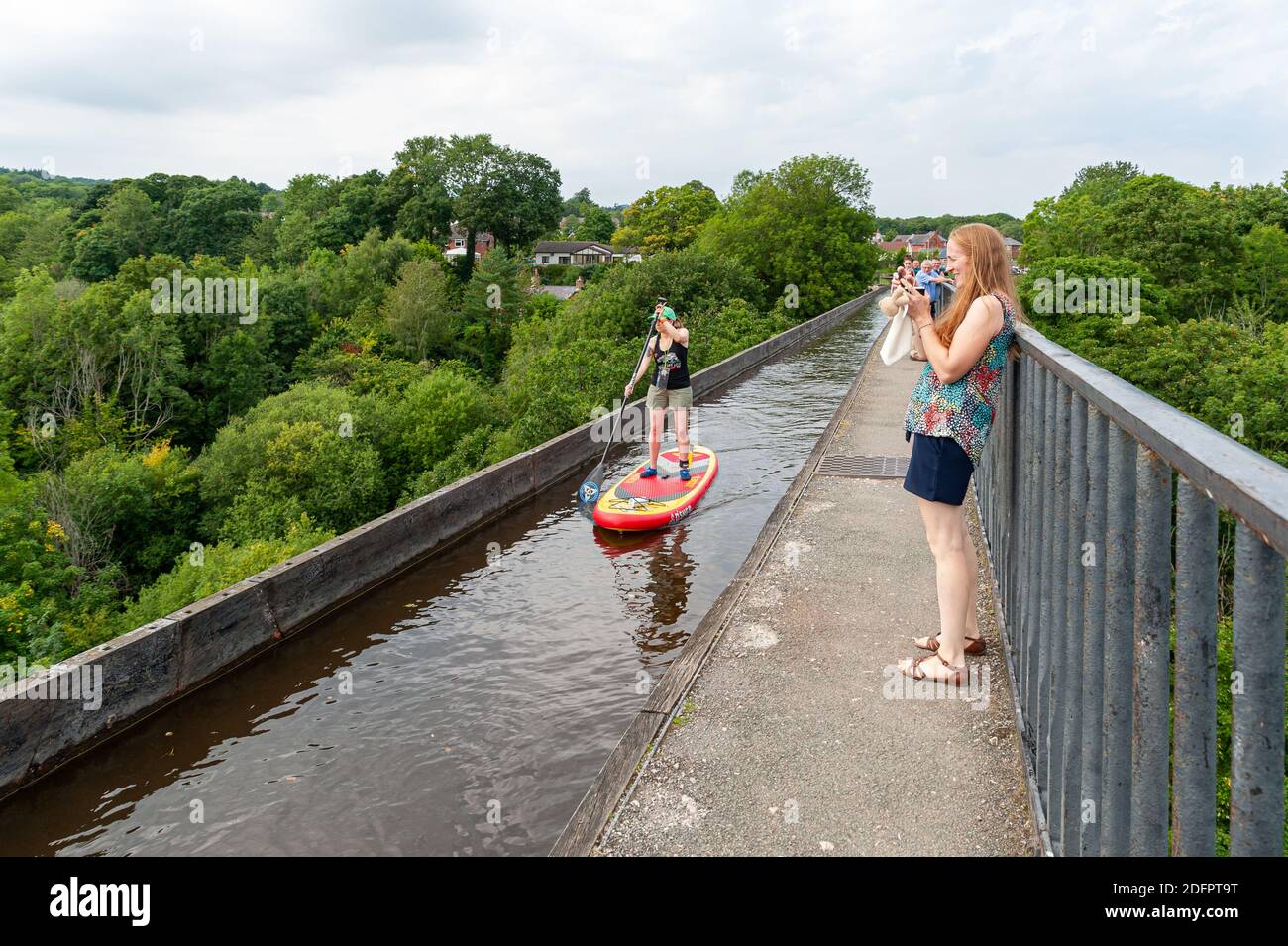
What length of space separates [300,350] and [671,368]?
195ft

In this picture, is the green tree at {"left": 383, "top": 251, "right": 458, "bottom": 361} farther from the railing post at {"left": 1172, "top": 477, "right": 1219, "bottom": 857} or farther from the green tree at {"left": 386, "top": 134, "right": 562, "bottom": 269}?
the railing post at {"left": 1172, "top": 477, "right": 1219, "bottom": 857}

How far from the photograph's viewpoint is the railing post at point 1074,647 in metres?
2.69

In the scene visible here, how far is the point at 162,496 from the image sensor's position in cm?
4034

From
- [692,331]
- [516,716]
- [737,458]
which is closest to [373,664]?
[516,716]

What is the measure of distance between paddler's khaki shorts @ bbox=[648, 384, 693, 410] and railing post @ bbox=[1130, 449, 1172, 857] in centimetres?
923

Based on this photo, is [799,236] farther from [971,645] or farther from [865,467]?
[971,645]

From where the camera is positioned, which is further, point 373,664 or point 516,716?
point 373,664

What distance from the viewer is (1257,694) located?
1462 millimetres

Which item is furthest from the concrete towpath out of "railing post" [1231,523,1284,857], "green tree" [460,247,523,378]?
"green tree" [460,247,523,378]

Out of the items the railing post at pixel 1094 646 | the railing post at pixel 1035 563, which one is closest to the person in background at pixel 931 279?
the railing post at pixel 1035 563

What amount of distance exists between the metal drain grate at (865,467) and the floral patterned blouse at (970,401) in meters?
4.93

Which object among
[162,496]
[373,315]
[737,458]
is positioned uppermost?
[373,315]
